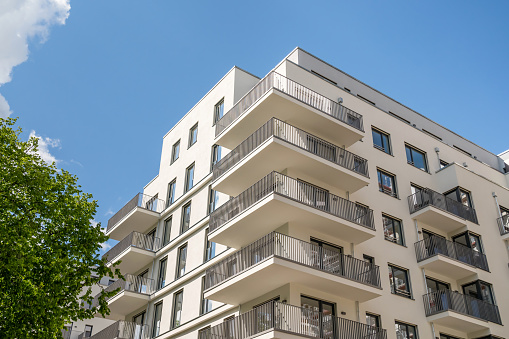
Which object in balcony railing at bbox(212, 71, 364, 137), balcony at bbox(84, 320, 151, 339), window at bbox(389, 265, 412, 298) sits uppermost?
balcony railing at bbox(212, 71, 364, 137)

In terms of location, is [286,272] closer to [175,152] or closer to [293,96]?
[293,96]

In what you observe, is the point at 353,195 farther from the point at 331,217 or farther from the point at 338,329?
the point at 338,329

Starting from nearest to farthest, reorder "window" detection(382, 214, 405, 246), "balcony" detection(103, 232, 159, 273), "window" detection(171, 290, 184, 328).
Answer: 1. "window" detection(382, 214, 405, 246)
2. "window" detection(171, 290, 184, 328)
3. "balcony" detection(103, 232, 159, 273)

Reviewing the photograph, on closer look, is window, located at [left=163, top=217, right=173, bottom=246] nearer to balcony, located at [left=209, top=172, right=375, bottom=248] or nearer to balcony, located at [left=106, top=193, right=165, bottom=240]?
balcony, located at [left=106, top=193, right=165, bottom=240]

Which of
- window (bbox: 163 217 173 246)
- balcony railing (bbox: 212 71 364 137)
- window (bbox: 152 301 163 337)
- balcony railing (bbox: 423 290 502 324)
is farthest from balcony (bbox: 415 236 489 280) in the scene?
window (bbox: 163 217 173 246)

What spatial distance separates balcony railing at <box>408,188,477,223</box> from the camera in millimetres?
29203

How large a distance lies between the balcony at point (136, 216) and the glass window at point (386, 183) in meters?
14.1

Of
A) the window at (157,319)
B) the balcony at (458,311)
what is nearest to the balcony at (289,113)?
the balcony at (458,311)

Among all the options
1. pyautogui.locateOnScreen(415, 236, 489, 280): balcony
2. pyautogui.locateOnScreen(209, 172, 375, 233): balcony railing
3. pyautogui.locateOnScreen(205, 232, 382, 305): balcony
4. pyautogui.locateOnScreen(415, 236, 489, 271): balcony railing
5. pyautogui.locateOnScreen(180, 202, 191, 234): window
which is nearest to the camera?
pyautogui.locateOnScreen(205, 232, 382, 305): balcony

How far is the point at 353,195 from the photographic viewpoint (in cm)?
2706

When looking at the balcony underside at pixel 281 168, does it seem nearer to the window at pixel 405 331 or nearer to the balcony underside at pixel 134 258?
the window at pixel 405 331

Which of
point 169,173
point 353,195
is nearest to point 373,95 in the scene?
point 353,195

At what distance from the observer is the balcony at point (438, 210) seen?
1128 inches

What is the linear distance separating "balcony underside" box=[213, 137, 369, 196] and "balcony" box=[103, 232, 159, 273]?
29.5 ft
